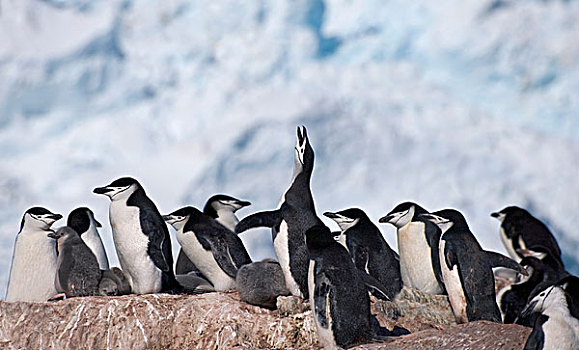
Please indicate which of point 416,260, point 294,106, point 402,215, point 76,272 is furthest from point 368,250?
point 294,106

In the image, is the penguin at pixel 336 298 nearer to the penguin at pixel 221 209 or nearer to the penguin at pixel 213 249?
the penguin at pixel 213 249

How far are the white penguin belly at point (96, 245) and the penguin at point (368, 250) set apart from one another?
1.60m

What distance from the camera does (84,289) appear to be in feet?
13.2

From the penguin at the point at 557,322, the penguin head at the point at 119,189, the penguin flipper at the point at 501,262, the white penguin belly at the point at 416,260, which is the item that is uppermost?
the penguin head at the point at 119,189

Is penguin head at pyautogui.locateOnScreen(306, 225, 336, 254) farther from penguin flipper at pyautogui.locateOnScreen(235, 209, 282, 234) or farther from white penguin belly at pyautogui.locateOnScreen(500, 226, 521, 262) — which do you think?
white penguin belly at pyautogui.locateOnScreen(500, 226, 521, 262)

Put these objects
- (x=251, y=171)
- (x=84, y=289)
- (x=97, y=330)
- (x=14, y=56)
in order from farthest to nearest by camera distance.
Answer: (x=14, y=56), (x=251, y=171), (x=84, y=289), (x=97, y=330)

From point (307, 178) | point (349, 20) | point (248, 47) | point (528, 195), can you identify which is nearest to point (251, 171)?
point (248, 47)

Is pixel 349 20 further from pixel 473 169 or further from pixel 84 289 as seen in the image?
pixel 84 289

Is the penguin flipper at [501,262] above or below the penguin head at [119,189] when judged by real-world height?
below

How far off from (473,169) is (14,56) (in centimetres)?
734

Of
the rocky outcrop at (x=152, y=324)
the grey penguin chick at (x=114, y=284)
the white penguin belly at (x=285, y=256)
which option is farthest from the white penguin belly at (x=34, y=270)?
the white penguin belly at (x=285, y=256)

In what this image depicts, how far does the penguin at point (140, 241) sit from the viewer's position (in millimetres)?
4160

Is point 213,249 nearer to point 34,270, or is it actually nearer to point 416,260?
point 34,270

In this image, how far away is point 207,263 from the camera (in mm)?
4488
